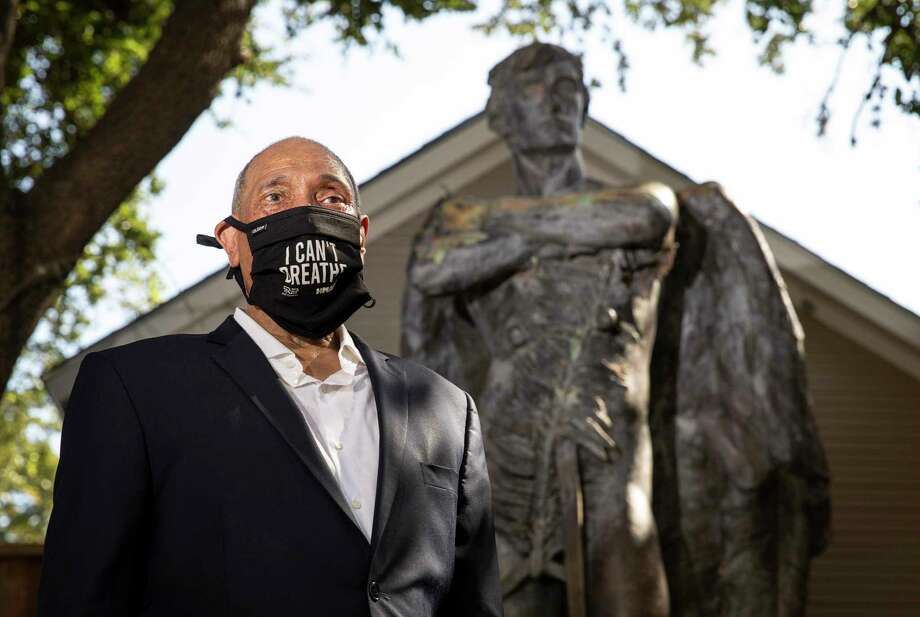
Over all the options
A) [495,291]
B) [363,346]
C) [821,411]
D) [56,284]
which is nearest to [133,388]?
[363,346]

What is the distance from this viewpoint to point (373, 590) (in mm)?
2896

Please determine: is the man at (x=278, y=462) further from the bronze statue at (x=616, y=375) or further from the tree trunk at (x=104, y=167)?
the tree trunk at (x=104, y=167)

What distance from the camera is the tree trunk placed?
8.20 metres

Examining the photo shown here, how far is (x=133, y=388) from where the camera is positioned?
2.98 meters

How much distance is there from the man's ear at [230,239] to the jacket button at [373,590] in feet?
2.80

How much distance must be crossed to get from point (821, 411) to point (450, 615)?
10334 millimetres

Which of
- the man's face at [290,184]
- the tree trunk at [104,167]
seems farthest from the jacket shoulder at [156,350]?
the tree trunk at [104,167]

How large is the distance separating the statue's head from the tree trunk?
214 centimetres

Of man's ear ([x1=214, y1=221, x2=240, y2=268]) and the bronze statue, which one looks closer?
man's ear ([x1=214, y1=221, x2=240, y2=268])

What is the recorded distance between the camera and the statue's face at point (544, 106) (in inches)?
284

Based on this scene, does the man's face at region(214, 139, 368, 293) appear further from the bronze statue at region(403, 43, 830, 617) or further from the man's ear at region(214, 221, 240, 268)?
the bronze statue at region(403, 43, 830, 617)

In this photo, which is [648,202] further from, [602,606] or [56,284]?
[56,284]

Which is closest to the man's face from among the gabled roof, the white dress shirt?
the white dress shirt

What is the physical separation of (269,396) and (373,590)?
1.46 ft
